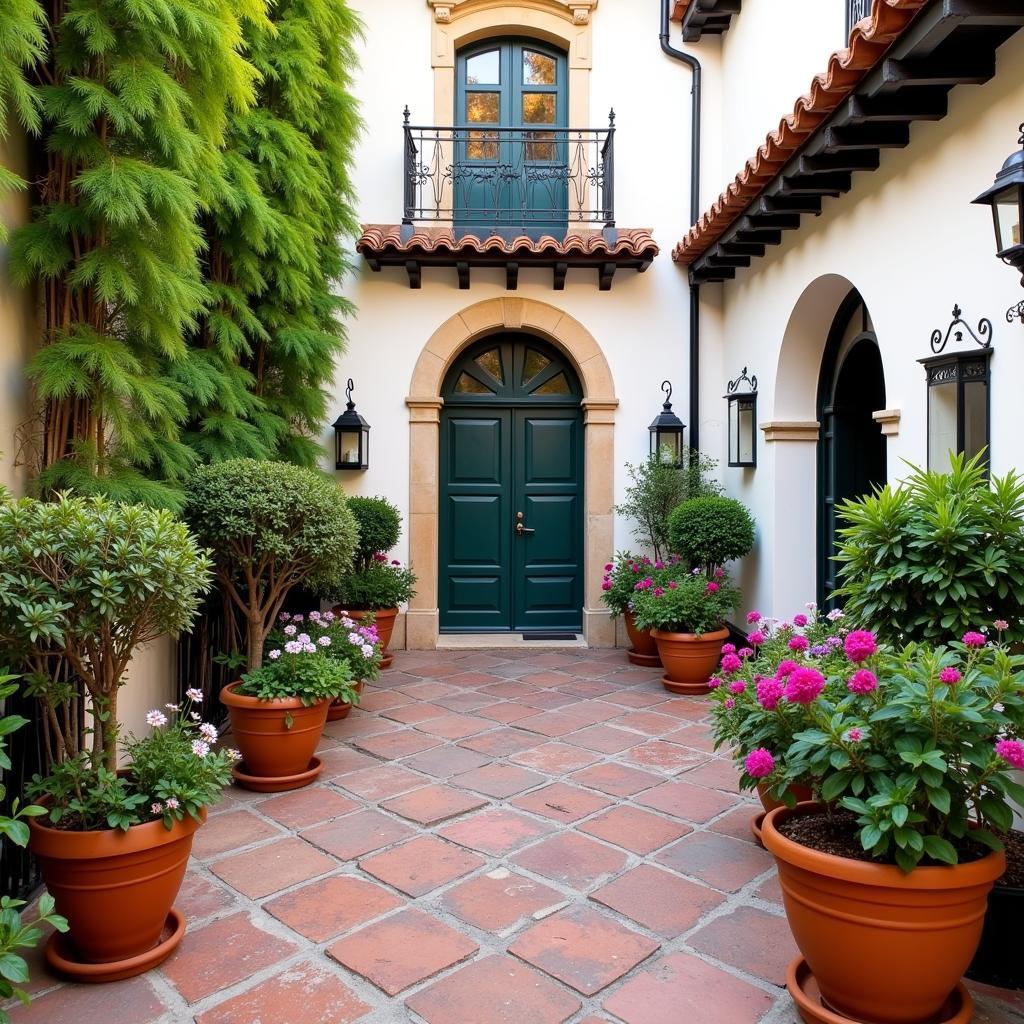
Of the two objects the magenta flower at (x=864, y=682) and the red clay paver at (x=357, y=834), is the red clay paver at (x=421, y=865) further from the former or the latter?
the magenta flower at (x=864, y=682)

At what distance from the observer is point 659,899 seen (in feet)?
10.4

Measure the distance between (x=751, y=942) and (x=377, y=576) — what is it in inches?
185

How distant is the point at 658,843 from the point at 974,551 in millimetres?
1796

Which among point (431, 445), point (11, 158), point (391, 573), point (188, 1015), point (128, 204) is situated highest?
point (11, 158)

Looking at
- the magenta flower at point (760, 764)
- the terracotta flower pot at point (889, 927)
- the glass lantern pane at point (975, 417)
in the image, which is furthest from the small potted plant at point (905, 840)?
the glass lantern pane at point (975, 417)

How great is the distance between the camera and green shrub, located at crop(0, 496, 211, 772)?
268cm

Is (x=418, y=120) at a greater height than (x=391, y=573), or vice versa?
(x=418, y=120)

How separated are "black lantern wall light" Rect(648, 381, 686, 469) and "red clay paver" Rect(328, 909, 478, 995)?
5329 millimetres

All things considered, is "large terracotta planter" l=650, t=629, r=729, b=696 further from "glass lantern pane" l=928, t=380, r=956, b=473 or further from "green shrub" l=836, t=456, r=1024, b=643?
"green shrub" l=836, t=456, r=1024, b=643

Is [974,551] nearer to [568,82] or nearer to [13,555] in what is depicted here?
[13,555]

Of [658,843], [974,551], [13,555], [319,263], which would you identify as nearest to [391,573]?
[319,263]

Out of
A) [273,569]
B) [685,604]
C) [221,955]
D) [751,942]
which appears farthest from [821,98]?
[221,955]

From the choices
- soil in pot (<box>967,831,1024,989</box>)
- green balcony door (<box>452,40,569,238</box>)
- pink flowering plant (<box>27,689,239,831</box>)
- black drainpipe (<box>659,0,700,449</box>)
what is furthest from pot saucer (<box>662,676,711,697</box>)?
green balcony door (<box>452,40,569,238</box>)

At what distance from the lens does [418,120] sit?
26.1 ft
